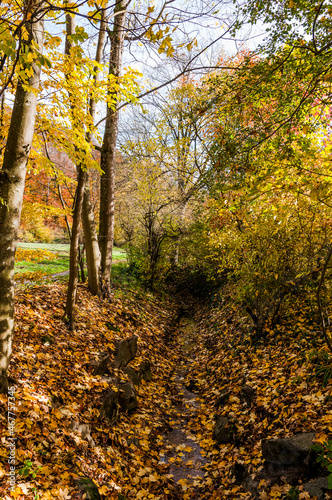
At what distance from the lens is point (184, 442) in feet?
15.6

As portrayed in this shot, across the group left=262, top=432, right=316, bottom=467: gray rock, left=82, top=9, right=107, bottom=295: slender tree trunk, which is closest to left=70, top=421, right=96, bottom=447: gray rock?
left=262, top=432, right=316, bottom=467: gray rock

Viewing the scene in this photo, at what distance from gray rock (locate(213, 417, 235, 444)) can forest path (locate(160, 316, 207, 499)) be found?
1.13ft

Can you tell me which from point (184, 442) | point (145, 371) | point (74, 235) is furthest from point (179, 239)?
point (184, 442)

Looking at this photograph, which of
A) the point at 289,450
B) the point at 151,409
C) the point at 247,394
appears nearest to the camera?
the point at 289,450

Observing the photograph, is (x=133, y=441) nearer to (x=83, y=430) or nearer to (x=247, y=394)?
(x=83, y=430)

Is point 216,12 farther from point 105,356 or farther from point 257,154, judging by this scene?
point 105,356

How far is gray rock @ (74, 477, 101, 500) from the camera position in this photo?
2820 mm

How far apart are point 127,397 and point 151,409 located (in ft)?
2.34

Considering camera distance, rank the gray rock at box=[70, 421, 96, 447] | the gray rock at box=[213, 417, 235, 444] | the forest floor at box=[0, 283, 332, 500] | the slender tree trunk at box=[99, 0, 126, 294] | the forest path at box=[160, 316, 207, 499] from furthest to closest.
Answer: the slender tree trunk at box=[99, 0, 126, 294]
the gray rock at box=[213, 417, 235, 444]
the forest path at box=[160, 316, 207, 499]
the gray rock at box=[70, 421, 96, 447]
the forest floor at box=[0, 283, 332, 500]

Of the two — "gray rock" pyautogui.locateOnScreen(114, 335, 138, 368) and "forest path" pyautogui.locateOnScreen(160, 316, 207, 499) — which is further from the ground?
"gray rock" pyautogui.locateOnScreen(114, 335, 138, 368)

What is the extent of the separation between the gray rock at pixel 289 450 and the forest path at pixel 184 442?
3.67 ft

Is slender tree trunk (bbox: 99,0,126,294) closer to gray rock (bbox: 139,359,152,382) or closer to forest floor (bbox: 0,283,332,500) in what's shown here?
forest floor (bbox: 0,283,332,500)

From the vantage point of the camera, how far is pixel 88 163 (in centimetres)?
486

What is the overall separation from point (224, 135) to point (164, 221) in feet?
24.0
